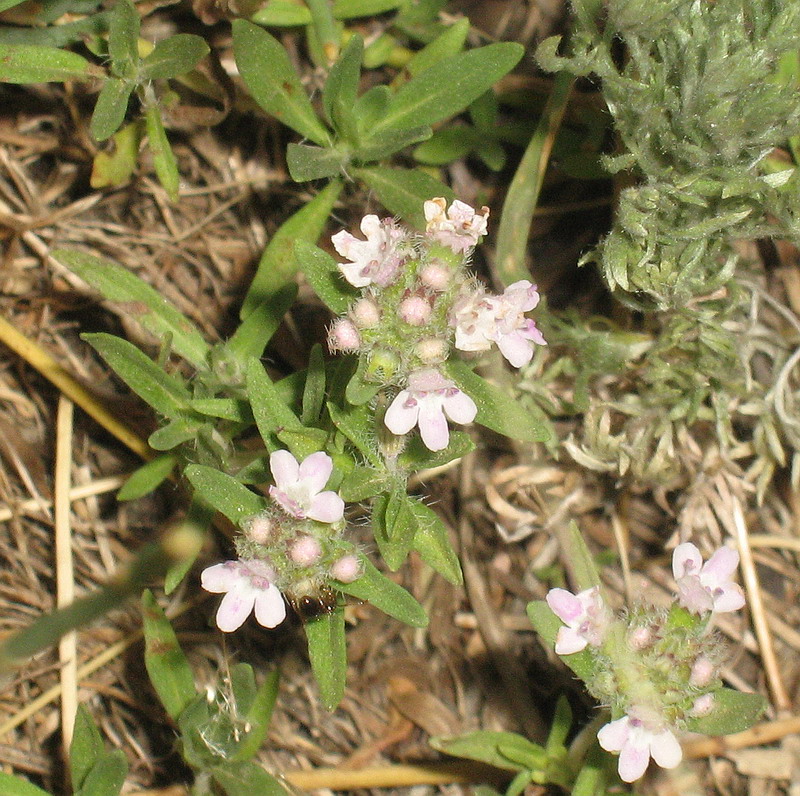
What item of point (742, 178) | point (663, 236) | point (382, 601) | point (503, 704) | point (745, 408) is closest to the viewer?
point (382, 601)

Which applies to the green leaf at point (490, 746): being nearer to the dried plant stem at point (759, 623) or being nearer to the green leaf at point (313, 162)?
the dried plant stem at point (759, 623)

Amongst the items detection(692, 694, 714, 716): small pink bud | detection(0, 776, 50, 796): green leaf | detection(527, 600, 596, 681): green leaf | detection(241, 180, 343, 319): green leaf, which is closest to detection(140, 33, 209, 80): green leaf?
detection(241, 180, 343, 319): green leaf

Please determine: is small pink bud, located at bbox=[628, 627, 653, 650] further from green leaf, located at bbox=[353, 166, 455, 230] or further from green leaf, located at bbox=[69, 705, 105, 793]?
green leaf, located at bbox=[69, 705, 105, 793]

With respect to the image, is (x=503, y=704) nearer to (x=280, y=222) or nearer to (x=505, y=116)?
(x=280, y=222)

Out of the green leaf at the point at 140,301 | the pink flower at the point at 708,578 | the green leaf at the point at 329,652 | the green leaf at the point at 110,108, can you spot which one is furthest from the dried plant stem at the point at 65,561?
the pink flower at the point at 708,578

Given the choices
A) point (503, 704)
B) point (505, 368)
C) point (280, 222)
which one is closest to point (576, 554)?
point (505, 368)

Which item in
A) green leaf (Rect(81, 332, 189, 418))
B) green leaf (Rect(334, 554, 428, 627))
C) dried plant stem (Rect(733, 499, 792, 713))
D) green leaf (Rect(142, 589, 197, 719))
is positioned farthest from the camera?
dried plant stem (Rect(733, 499, 792, 713))

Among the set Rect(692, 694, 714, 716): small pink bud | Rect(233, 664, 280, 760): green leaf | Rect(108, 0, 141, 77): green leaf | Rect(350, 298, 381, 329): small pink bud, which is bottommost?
Rect(233, 664, 280, 760): green leaf
